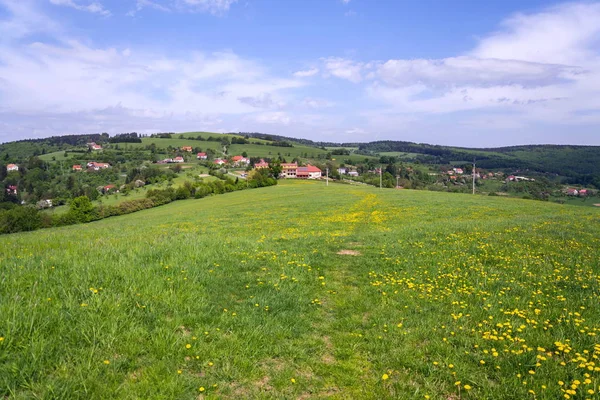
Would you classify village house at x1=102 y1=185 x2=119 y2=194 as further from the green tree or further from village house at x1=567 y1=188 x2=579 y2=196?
village house at x1=567 y1=188 x2=579 y2=196

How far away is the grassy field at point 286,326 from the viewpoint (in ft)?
15.8

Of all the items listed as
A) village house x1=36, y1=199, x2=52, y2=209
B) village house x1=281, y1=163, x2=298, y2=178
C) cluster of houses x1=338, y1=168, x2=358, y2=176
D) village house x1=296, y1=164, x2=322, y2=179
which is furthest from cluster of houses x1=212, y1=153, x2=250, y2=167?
village house x1=36, y1=199, x2=52, y2=209

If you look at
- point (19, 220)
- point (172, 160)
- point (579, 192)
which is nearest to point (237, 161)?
point (172, 160)

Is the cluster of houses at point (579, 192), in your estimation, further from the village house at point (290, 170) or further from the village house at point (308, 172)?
the village house at point (290, 170)

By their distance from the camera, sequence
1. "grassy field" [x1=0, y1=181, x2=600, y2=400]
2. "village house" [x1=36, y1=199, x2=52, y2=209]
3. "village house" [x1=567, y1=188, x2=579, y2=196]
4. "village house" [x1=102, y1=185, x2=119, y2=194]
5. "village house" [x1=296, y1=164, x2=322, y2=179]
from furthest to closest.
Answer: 1. "village house" [x1=296, y1=164, x2=322, y2=179]
2. "village house" [x1=102, y1=185, x2=119, y2=194]
3. "village house" [x1=36, y1=199, x2=52, y2=209]
4. "village house" [x1=567, y1=188, x2=579, y2=196]
5. "grassy field" [x1=0, y1=181, x2=600, y2=400]

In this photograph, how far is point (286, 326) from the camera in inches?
264

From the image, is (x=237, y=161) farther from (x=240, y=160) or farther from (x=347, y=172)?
(x=347, y=172)

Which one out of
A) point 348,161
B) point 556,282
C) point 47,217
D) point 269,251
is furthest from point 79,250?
point 348,161

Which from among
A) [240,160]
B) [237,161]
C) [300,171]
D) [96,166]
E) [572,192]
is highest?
[240,160]

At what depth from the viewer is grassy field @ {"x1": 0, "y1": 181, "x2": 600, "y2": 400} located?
15.8ft

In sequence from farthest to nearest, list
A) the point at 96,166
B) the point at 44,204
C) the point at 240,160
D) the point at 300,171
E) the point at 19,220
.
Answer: the point at 240,160 < the point at 96,166 < the point at 300,171 < the point at 44,204 < the point at 19,220

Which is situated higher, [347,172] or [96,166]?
[96,166]

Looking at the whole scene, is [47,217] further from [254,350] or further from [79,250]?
[254,350]

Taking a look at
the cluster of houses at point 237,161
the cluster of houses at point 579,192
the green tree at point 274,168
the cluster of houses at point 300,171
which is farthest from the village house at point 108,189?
the cluster of houses at point 579,192
